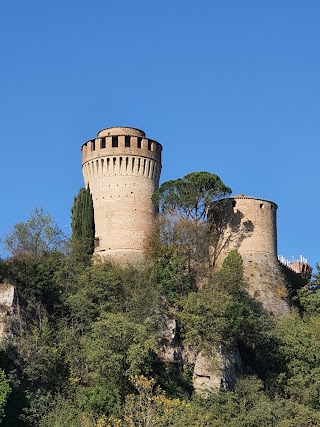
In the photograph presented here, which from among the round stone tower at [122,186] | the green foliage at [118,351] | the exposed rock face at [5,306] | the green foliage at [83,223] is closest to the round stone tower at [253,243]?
the round stone tower at [122,186]

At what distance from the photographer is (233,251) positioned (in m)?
43.7

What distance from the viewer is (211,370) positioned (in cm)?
3656

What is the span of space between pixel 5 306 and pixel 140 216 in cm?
1275

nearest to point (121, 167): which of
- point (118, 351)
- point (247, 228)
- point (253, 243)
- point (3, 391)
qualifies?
point (247, 228)

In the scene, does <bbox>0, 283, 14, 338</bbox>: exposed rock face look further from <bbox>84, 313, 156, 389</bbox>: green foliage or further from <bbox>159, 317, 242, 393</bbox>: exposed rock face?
<bbox>159, 317, 242, 393</bbox>: exposed rock face

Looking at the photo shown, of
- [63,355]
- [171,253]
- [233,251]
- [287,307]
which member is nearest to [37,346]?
[63,355]

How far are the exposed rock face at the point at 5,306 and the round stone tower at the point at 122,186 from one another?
33.2 feet

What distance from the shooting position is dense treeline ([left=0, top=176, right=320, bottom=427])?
3062 centimetres

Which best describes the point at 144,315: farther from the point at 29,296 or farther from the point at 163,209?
the point at 163,209

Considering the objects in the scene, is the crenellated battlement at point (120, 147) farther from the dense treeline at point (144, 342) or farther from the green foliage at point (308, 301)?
the green foliage at point (308, 301)

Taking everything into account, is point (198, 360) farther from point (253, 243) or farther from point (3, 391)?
point (3, 391)

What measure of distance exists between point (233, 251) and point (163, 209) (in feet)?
15.0

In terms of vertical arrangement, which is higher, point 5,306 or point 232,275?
point 232,275

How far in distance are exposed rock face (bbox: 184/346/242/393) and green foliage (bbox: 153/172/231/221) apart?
941cm
